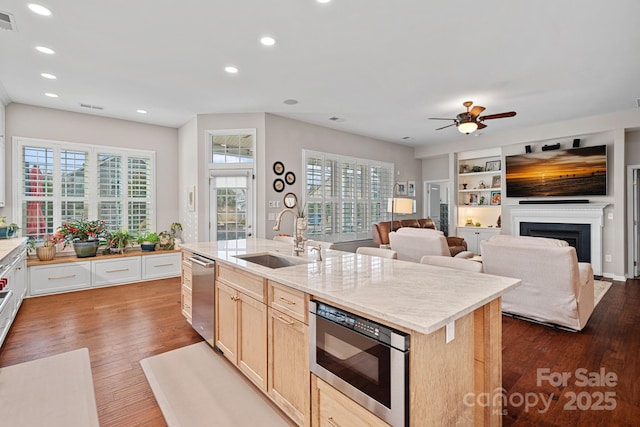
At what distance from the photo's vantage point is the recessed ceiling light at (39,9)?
98.3 inches

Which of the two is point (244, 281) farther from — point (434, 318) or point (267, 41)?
point (267, 41)

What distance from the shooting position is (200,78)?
3.91 metres

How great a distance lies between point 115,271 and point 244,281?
4.10 metres

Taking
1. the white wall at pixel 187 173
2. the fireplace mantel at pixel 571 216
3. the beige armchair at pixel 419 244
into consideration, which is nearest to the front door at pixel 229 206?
the white wall at pixel 187 173

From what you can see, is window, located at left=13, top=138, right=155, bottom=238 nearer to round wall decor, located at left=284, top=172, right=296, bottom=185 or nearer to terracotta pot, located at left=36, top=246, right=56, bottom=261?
terracotta pot, located at left=36, top=246, right=56, bottom=261

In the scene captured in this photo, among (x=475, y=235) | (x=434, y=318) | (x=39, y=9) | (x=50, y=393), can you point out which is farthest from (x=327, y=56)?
(x=475, y=235)

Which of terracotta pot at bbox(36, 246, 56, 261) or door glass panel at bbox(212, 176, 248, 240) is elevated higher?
door glass panel at bbox(212, 176, 248, 240)

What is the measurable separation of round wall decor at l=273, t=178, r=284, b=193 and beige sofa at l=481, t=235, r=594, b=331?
3.39 meters

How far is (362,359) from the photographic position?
4.49 ft

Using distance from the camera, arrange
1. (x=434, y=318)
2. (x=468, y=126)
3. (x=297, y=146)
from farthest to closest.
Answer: (x=297, y=146) → (x=468, y=126) → (x=434, y=318)

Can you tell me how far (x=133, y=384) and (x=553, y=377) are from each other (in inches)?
127

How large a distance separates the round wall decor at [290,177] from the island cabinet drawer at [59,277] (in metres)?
3.45

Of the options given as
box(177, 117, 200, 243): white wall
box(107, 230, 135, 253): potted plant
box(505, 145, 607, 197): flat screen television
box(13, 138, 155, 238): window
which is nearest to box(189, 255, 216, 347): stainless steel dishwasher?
box(177, 117, 200, 243): white wall

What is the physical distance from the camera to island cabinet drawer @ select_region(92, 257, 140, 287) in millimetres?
4974
